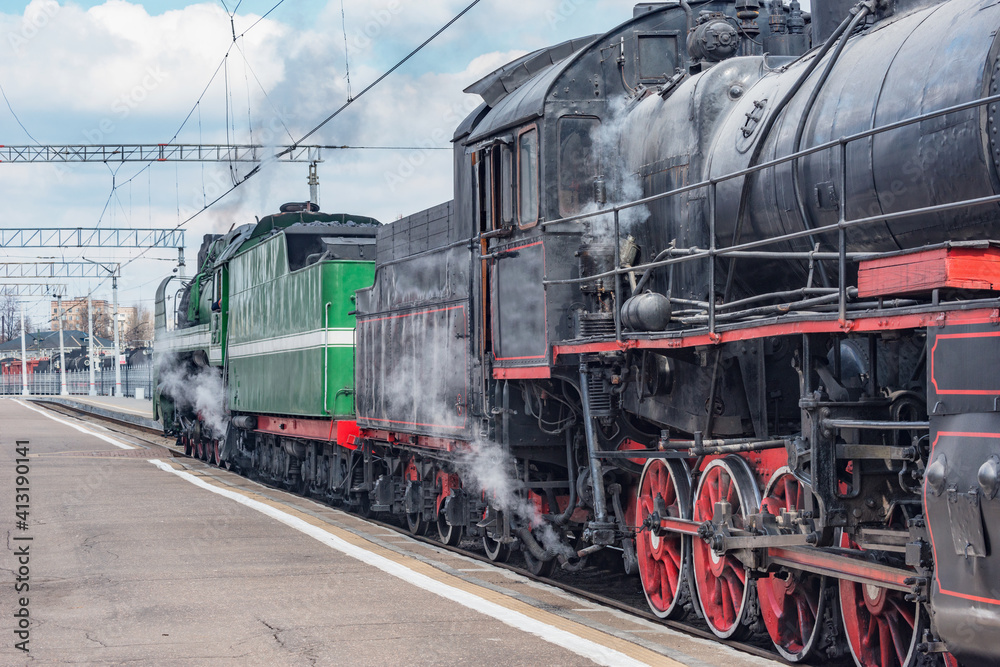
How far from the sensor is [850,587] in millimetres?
6281

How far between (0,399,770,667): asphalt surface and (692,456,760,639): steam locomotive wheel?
0.29 meters

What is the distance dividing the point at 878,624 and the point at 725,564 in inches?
49.8


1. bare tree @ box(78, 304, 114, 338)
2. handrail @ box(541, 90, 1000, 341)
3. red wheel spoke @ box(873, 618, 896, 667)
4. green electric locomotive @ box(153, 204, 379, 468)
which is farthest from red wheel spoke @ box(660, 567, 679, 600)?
bare tree @ box(78, 304, 114, 338)

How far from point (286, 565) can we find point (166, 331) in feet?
65.5

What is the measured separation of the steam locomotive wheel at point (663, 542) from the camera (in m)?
7.83

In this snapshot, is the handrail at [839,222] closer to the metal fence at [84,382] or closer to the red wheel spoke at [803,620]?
the red wheel spoke at [803,620]

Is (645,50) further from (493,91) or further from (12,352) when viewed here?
(12,352)

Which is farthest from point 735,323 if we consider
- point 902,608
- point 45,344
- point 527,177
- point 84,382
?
point 45,344

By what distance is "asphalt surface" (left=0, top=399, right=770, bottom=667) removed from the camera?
21.3 ft

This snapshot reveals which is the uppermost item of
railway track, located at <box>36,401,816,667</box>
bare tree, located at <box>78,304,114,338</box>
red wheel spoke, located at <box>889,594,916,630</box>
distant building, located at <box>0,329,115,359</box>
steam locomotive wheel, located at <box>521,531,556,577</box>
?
bare tree, located at <box>78,304,114,338</box>

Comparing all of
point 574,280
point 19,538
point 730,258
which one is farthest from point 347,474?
point 730,258

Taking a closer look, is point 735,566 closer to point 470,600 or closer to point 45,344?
point 470,600

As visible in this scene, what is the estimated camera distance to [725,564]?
7.27 meters

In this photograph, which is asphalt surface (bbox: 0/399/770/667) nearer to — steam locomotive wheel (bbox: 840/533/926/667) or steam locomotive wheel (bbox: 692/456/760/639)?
steam locomotive wheel (bbox: 692/456/760/639)
